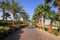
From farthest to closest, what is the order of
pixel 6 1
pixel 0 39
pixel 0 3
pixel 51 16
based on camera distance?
pixel 0 3 → pixel 6 1 → pixel 51 16 → pixel 0 39

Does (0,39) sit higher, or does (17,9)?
(17,9)

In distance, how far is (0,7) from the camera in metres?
71.3

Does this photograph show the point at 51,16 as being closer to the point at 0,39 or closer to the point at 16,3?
the point at 0,39

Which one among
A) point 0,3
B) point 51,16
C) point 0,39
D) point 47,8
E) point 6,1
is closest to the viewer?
point 0,39

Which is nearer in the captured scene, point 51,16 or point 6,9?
point 51,16

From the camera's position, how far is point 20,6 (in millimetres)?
68500

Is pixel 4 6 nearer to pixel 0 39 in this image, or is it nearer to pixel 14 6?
pixel 14 6

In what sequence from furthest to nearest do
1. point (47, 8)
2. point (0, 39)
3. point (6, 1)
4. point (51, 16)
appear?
point (6, 1) < point (47, 8) < point (51, 16) < point (0, 39)

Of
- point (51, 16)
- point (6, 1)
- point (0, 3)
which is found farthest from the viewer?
point (0, 3)

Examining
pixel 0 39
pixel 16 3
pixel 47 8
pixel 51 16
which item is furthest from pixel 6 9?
pixel 0 39

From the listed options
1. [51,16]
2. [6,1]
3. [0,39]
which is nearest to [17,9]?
[6,1]

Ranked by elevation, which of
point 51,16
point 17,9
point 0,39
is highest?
point 17,9

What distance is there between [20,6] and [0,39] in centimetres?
5251

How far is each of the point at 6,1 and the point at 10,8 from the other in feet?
11.5
